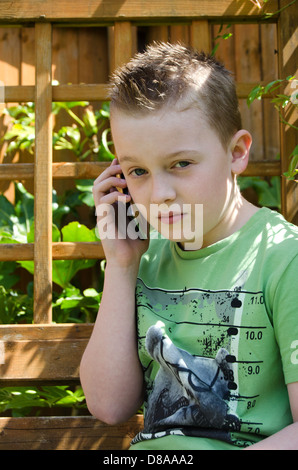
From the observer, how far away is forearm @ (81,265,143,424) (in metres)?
1.42

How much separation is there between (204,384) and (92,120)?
2.58m

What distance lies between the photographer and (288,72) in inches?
70.5

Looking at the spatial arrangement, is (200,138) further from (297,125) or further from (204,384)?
(297,125)

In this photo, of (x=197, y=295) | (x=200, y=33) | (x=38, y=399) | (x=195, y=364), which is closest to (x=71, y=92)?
(x=200, y=33)

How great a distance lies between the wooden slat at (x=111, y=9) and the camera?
181cm

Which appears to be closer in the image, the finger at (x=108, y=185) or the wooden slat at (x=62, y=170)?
the finger at (x=108, y=185)

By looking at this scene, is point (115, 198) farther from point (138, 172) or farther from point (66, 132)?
point (66, 132)

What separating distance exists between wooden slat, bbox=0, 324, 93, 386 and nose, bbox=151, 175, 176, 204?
67cm

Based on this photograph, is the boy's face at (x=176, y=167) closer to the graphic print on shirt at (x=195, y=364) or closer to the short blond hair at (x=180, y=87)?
the short blond hair at (x=180, y=87)

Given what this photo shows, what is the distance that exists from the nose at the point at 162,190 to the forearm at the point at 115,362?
12.1 inches

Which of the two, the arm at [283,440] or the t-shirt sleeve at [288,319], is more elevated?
the t-shirt sleeve at [288,319]

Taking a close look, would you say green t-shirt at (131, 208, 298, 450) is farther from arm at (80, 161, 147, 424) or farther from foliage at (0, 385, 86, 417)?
foliage at (0, 385, 86, 417)

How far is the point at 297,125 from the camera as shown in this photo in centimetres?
179

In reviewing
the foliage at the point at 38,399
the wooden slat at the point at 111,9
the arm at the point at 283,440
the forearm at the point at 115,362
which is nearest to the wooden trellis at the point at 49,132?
the wooden slat at the point at 111,9
